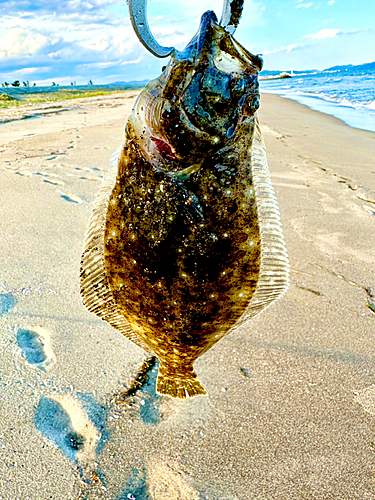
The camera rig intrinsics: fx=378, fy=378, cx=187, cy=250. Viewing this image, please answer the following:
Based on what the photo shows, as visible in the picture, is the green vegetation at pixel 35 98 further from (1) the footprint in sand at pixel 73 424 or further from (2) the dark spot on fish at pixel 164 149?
(2) the dark spot on fish at pixel 164 149

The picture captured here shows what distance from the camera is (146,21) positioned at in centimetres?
165

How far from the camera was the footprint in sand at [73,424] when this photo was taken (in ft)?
7.38

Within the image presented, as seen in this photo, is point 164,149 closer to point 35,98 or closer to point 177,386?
point 177,386

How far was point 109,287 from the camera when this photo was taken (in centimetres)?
202

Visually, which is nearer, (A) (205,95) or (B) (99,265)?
(A) (205,95)

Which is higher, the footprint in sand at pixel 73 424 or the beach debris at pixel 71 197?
the beach debris at pixel 71 197

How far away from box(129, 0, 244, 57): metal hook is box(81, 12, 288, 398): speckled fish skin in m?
0.15

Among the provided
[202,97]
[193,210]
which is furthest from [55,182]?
[202,97]

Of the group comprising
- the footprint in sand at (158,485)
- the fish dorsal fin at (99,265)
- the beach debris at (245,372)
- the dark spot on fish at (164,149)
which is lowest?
the footprint in sand at (158,485)

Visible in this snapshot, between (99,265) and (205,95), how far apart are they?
101 centimetres

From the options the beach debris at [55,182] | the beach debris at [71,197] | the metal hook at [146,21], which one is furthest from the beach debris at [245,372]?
the beach debris at [55,182]

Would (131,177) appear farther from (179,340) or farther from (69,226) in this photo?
(69,226)

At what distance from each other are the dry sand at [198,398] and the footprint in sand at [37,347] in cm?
1

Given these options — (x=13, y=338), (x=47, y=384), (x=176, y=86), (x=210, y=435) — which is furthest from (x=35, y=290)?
(x=176, y=86)
